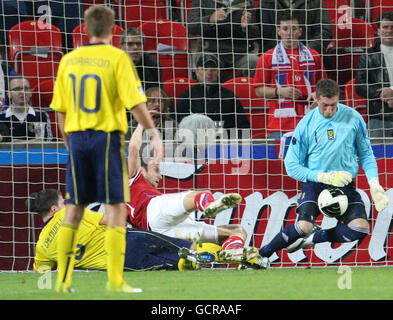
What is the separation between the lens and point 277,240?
25.8ft

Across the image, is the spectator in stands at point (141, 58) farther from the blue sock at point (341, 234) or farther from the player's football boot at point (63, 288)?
the player's football boot at point (63, 288)

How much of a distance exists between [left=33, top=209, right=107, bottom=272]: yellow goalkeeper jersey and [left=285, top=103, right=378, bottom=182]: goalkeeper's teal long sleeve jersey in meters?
1.85

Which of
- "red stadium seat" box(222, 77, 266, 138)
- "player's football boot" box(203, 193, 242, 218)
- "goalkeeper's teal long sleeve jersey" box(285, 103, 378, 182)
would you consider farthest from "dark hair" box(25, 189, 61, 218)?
"red stadium seat" box(222, 77, 266, 138)

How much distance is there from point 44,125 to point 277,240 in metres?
Answer: 2.94

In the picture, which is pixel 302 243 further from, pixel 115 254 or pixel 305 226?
pixel 115 254

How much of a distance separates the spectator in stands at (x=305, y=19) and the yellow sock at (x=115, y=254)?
5693 millimetres

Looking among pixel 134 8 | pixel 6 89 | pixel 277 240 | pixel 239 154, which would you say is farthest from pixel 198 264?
pixel 134 8

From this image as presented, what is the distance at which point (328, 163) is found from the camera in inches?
308

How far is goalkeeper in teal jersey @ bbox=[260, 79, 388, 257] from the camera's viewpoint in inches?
304

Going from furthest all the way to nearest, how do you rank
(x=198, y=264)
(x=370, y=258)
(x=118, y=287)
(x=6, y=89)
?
(x=6, y=89) < (x=370, y=258) < (x=198, y=264) < (x=118, y=287)

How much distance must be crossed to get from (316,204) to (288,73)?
2.33 metres

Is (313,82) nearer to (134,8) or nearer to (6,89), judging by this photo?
(134,8)

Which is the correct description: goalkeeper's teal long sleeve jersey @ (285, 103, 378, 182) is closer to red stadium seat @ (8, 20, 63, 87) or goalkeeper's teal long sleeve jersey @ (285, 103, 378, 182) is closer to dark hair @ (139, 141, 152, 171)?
dark hair @ (139, 141, 152, 171)

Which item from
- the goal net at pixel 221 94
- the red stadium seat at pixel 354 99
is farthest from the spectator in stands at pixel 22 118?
the red stadium seat at pixel 354 99
